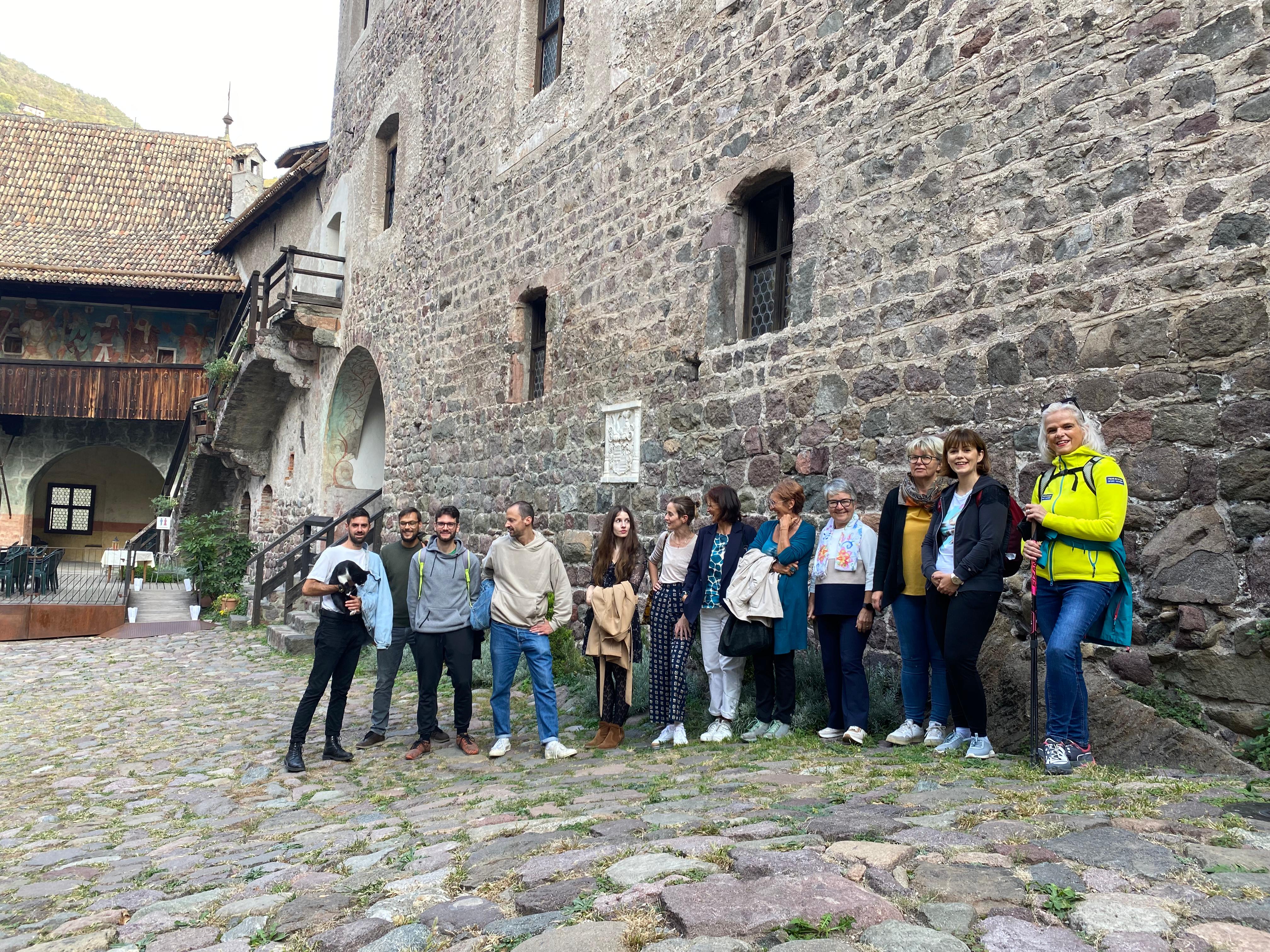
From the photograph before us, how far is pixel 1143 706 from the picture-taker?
13.3 ft

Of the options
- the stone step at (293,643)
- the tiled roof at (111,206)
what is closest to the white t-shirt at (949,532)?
the stone step at (293,643)

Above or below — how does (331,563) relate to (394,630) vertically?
above

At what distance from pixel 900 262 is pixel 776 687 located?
2.54 meters

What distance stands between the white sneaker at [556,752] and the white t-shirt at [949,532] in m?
2.31

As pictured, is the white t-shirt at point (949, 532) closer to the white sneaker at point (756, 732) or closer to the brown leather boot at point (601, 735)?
the white sneaker at point (756, 732)

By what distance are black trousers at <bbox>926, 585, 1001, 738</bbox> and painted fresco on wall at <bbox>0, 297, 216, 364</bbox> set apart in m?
22.7

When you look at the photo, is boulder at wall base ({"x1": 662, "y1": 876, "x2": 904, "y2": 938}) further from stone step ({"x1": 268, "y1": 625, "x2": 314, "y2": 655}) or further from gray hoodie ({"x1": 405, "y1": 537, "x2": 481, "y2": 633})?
stone step ({"x1": 268, "y1": 625, "x2": 314, "y2": 655})

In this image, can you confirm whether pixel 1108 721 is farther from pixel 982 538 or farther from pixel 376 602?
pixel 376 602

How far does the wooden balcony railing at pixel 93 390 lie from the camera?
2119cm

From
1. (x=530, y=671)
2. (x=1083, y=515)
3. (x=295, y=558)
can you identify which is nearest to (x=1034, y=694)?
(x=1083, y=515)

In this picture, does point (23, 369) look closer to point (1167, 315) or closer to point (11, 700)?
point (11, 700)

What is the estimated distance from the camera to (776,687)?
208 inches

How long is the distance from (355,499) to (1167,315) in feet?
44.3

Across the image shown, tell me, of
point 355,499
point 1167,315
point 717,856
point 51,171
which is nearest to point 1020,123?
point 1167,315
